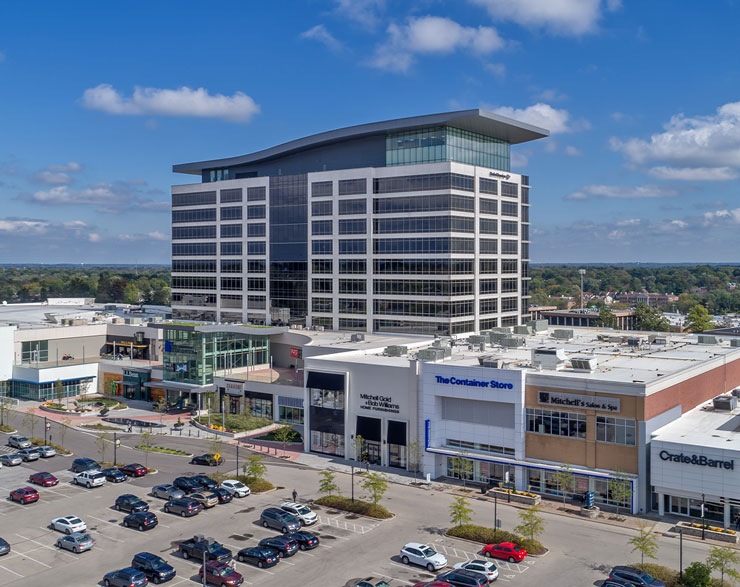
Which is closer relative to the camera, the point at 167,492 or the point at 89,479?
the point at 167,492

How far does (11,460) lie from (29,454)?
2192mm

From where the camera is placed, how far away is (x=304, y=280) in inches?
4798

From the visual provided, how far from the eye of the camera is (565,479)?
60.5 metres

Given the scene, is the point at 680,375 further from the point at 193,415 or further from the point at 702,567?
the point at 193,415

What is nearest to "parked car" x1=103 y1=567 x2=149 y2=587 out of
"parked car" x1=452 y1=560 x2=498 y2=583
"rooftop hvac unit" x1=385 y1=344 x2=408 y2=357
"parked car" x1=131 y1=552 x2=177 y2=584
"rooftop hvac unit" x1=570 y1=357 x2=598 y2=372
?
"parked car" x1=131 y1=552 x2=177 y2=584

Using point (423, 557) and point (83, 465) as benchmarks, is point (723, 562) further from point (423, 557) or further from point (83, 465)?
point (83, 465)

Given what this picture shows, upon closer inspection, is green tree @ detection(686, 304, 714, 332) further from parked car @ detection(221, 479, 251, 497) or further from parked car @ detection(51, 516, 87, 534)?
parked car @ detection(51, 516, 87, 534)

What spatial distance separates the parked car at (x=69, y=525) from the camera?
5519 cm

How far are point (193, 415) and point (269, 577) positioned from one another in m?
55.8

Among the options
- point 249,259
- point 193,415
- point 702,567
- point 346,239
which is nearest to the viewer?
point 702,567

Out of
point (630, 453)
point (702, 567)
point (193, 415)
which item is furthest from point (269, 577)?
point (193, 415)

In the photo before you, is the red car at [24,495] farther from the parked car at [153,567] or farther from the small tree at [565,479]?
the small tree at [565,479]

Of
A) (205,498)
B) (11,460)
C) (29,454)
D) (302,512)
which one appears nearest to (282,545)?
(302,512)

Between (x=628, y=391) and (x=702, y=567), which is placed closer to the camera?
(x=702, y=567)
